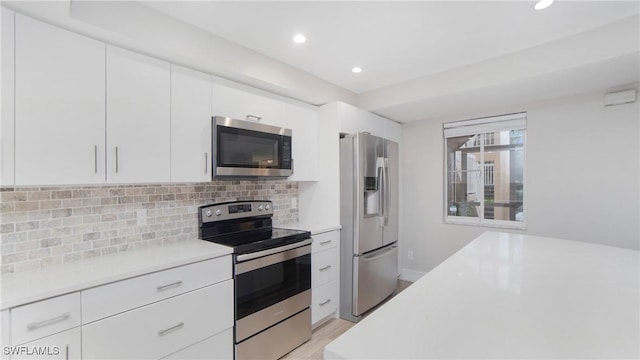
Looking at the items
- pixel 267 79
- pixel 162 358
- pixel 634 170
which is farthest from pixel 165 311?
pixel 634 170

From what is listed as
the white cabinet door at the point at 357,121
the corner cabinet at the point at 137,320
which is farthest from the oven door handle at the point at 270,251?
the white cabinet door at the point at 357,121

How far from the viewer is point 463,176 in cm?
363

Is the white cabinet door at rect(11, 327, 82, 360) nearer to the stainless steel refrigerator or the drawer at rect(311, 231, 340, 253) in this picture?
the drawer at rect(311, 231, 340, 253)

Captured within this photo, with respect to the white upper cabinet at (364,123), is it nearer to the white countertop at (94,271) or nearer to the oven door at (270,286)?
the oven door at (270,286)

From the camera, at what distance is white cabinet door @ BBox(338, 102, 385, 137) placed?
2846 millimetres

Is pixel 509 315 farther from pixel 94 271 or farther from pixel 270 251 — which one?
pixel 94 271

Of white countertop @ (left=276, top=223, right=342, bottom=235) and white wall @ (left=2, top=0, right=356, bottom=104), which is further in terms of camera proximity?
white countertop @ (left=276, top=223, right=342, bottom=235)

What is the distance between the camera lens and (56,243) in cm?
164

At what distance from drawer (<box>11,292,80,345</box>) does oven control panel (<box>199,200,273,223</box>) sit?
1002 millimetres

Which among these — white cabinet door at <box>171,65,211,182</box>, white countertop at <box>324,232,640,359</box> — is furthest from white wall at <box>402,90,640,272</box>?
white cabinet door at <box>171,65,211,182</box>

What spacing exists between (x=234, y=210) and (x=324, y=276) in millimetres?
1008

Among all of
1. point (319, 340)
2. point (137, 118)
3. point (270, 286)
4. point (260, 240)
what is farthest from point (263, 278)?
point (137, 118)

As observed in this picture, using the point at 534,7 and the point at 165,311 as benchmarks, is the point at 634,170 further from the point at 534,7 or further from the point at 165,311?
the point at 165,311

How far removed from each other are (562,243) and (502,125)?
1.66 meters
